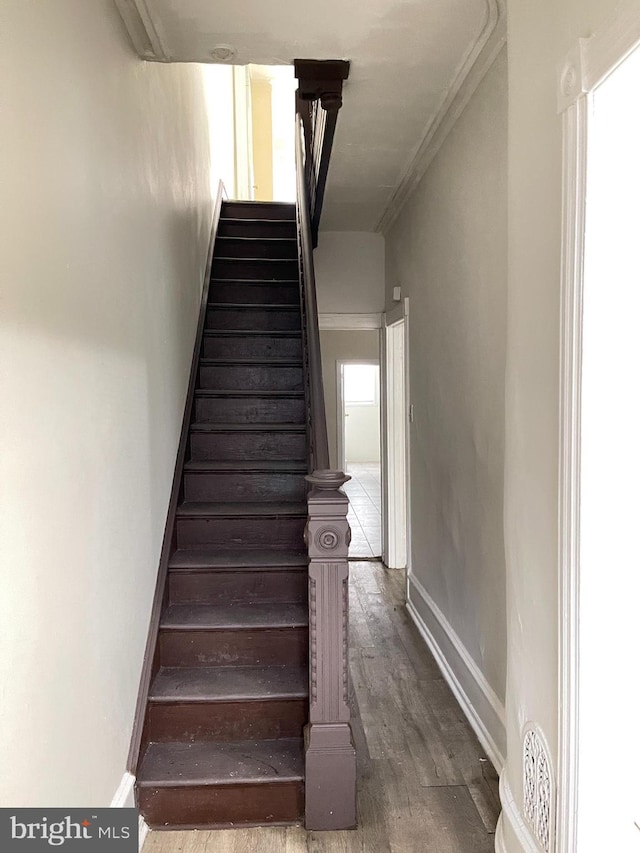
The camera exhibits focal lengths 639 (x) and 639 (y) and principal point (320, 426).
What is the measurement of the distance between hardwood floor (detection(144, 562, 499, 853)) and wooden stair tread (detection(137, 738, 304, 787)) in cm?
17

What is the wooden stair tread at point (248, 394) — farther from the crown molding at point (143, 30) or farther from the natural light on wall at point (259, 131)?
the natural light on wall at point (259, 131)

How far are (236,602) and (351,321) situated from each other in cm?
271

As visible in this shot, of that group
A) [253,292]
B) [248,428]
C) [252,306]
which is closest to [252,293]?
[253,292]

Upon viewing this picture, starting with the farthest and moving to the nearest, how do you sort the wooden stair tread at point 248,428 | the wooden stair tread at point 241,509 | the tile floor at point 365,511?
the tile floor at point 365,511 → the wooden stair tread at point 248,428 → the wooden stair tread at point 241,509

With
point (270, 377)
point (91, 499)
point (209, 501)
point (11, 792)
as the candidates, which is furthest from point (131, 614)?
point (270, 377)

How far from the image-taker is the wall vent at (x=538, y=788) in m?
1.58

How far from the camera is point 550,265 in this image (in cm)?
156

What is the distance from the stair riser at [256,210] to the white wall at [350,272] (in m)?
0.59

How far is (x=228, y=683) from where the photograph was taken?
244cm

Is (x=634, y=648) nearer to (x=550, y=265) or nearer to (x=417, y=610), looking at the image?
(x=550, y=265)

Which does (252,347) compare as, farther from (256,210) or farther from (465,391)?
(256,210)

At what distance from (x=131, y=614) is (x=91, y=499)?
62 centimetres

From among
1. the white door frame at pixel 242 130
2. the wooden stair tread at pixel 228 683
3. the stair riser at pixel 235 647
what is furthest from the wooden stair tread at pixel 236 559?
the white door frame at pixel 242 130

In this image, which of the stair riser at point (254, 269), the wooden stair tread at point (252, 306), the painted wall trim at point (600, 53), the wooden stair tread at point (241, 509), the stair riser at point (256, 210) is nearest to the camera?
the painted wall trim at point (600, 53)
